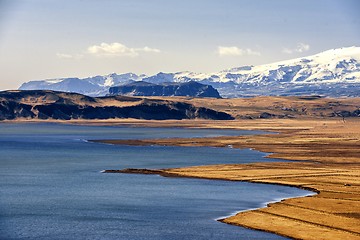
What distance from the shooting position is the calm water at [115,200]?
62.3m

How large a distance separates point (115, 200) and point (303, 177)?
106ft

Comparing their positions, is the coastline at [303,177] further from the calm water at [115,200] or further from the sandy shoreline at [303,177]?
the calm water at [115,200]

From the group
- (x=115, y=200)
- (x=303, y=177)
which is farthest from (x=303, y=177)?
(x=115, y=200)

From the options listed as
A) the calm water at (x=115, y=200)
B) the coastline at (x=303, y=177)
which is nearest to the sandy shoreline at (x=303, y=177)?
the coastline at (x=303, y=177)

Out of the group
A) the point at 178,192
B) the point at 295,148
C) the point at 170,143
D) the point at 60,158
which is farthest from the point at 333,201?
the point at 170,143

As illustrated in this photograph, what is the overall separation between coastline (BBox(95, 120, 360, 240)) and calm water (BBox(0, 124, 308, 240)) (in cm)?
308

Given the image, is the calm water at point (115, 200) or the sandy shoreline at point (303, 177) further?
the sandy shoreline at point (303, 177)

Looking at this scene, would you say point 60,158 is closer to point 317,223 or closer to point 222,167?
point 222,167

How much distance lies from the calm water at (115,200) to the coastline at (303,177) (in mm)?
3081

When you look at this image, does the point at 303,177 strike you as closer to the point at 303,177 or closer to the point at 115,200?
the point at 303,177

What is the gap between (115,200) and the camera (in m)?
78.9

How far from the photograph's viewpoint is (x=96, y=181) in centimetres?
9512

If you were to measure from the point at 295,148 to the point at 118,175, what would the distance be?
200ft

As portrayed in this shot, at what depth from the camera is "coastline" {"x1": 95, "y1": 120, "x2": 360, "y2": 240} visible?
212 ft
